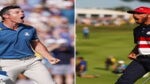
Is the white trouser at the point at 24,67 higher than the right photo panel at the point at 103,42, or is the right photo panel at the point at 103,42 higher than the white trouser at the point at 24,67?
the white trouser at the point at 24,67

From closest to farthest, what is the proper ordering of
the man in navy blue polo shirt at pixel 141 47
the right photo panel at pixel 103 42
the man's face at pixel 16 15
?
the man in navy blue polo shirt at pixel 141 47 → the man's face at pixel 16 15 → the right photo panel at pixel 103 42

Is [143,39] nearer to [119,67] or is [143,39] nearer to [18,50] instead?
[18,50]

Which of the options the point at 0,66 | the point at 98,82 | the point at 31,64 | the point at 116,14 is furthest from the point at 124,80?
the point at 116,14

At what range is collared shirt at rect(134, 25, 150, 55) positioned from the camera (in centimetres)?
577

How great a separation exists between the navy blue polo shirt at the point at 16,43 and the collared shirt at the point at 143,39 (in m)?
1.31

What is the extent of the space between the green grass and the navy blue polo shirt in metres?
7.34

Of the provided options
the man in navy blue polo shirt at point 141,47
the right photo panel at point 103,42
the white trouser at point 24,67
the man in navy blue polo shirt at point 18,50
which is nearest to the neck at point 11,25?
the man in navy blue polo shirt at point 18,50

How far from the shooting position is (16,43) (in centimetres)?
597

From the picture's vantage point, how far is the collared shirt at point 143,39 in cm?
577

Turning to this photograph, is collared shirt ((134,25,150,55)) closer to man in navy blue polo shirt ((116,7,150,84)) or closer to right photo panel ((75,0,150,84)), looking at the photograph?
man in navy blue polo shirt ((116,7,150,84))

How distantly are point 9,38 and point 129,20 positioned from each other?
25.5 ft

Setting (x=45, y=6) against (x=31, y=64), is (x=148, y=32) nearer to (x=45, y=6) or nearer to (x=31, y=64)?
(x=31, y=64)

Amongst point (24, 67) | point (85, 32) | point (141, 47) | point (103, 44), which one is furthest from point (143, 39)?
point (103, 44)

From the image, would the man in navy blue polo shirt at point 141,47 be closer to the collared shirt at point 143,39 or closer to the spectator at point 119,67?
the collared shirt at point 143,39
